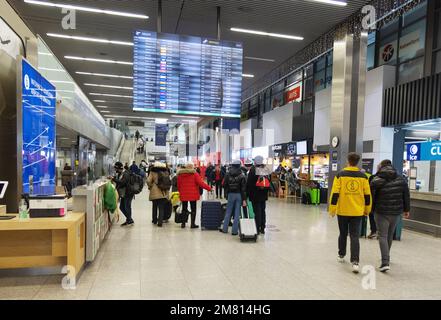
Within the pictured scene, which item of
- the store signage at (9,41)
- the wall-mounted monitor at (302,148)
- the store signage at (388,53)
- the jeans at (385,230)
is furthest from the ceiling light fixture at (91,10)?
the wall-mounted monitor at (302,148)

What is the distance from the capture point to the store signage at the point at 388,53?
9.39m

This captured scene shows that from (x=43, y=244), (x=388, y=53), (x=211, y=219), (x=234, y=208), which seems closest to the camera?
(x=43, y=244)

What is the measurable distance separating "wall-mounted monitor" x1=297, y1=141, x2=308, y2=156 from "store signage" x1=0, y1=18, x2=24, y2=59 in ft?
34.1

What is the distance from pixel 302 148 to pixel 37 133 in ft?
34.1

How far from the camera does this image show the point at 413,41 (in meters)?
8.83

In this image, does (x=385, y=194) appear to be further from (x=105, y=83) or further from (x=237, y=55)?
(x=105, y=83)

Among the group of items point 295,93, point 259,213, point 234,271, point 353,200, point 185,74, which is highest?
point 295,93

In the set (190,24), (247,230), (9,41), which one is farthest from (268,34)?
(9,41)

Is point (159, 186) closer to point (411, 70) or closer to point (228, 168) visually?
point (228, 168)

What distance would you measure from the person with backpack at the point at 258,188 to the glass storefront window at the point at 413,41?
586 cm

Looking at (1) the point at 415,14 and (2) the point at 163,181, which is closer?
(2) the point at 163,181

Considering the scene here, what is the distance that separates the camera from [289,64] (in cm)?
1041
